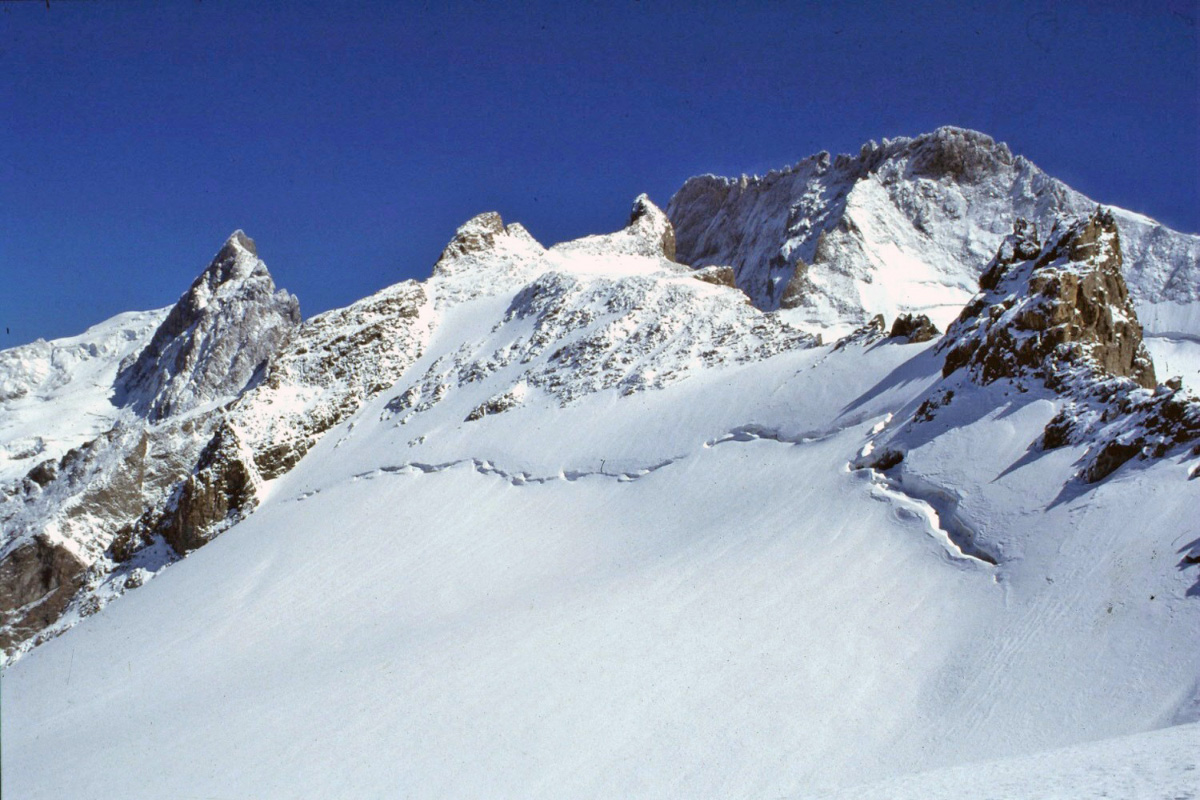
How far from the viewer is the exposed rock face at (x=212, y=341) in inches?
2397

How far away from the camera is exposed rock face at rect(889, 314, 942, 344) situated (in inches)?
933

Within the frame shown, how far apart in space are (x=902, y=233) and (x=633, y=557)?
202 ft

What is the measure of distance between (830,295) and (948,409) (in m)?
43.5

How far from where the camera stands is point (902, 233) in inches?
2837

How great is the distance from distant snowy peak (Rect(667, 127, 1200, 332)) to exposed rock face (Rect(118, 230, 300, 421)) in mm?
38968

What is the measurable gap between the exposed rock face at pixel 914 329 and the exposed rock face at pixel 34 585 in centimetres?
3215

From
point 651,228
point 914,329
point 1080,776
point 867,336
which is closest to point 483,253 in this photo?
point 651,228

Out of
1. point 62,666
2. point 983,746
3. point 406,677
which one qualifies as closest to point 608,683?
point 406,677

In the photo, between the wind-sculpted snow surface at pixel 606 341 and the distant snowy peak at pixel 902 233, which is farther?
the distant snowy peak at pixel 902 233

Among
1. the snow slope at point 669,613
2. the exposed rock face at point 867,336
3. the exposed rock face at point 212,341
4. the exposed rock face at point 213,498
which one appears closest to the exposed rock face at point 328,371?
the exposed rock face at point 213,498

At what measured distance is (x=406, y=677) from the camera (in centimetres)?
1495

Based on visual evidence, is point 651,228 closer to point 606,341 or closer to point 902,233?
point 606,341

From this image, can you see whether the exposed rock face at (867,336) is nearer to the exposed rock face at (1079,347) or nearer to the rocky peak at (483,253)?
the exposed rock face at (1079,347)

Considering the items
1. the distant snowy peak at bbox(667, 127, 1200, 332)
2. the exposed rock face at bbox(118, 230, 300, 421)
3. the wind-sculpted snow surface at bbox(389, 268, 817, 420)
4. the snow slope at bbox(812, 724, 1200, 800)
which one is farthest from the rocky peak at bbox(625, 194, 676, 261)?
the snow slope at bbox(812, 724, 1200, 800)
